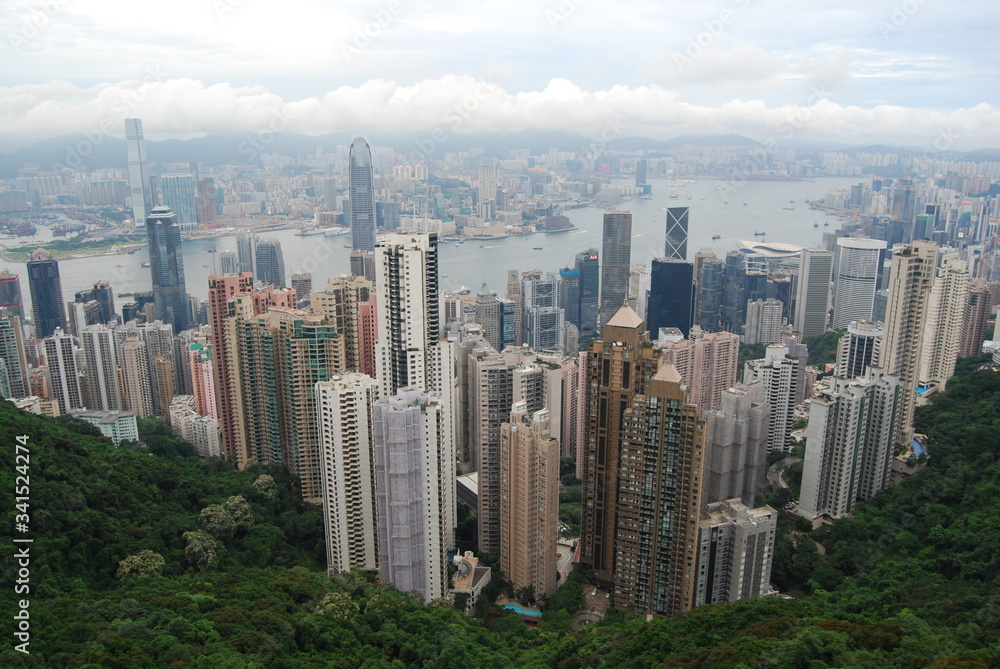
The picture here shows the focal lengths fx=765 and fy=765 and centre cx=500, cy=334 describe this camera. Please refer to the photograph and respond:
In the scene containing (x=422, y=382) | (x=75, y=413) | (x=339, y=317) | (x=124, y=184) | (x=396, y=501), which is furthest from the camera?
(x=124, y=184)

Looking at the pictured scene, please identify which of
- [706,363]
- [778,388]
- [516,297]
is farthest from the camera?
[516,297]

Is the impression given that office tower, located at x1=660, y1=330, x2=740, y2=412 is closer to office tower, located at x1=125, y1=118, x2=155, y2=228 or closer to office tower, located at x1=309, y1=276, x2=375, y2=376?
office tower, located at x1=309, y1=276, x2=375, y2=376

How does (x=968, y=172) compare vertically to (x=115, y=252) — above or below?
above

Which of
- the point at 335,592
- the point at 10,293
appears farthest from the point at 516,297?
the point at 335,592

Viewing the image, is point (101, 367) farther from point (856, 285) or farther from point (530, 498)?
point (856, 285)

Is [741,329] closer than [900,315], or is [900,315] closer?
[900,315]

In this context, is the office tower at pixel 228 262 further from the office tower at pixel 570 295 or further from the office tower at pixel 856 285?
the office tower at pixel 856 285

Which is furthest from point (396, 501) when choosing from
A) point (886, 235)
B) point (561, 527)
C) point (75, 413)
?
point (886, 235)

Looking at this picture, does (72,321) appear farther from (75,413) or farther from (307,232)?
(307,232)
